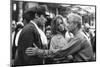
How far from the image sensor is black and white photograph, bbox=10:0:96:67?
2262mm

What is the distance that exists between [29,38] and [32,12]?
343mm

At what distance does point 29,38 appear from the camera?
7.55 feet

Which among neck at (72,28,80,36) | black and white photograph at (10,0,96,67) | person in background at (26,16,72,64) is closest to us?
black and white photograph at (10,0,96,67)

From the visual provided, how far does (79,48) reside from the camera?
248 centimetres

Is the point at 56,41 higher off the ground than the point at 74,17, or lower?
lower

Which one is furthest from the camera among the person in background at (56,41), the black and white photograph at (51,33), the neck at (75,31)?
the neck at (75,31)

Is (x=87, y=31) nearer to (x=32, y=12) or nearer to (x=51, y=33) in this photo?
(x=51, y=33)

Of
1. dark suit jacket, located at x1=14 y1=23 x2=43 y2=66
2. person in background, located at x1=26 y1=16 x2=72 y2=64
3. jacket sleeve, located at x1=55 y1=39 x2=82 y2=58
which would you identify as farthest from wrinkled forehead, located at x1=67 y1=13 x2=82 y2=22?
dark suit jacket, located at x1=14 y1=23 x2=43 y2=66

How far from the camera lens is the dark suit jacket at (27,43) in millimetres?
2262

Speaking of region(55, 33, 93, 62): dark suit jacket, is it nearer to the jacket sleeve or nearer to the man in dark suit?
the jacket sleeve

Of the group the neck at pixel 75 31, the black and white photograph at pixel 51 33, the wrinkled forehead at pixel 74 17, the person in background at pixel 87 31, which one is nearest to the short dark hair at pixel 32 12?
the black and white photograph at pixel 51 33

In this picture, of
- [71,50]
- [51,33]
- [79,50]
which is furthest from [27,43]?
[79,50]

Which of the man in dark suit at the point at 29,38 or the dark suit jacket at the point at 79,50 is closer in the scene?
the man in dark suit at the point at 29,38

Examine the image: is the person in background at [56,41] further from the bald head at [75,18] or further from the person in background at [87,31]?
the person in background at [87,31]
